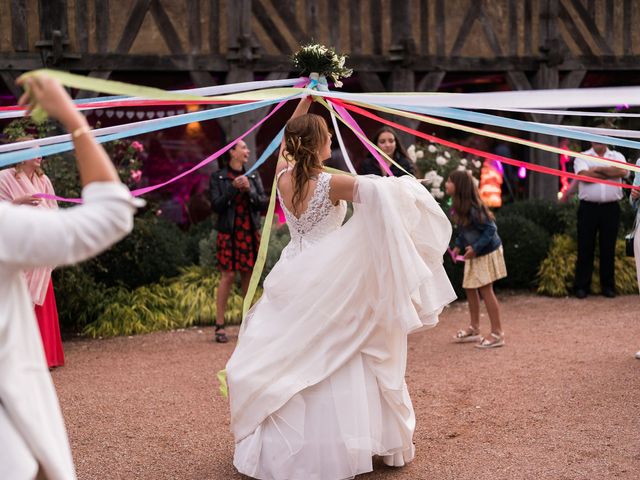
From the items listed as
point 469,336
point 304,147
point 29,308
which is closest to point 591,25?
point 469,336

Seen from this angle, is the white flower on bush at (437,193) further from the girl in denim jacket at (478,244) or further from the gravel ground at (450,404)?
the girl in denim jacket at (478,244)

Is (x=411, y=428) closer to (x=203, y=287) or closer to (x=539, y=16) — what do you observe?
(x=203, y=287)

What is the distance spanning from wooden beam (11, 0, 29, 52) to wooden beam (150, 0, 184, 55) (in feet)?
5.49

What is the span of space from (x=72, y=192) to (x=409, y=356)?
3.96 metres

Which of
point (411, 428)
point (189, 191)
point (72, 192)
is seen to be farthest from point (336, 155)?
point (411, 428)

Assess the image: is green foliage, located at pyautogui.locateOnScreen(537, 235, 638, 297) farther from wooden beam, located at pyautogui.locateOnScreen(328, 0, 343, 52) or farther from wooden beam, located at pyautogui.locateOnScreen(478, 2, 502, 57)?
wooden beam, located at pyautogui.locateOnScreen(328, 0, 343, 52)

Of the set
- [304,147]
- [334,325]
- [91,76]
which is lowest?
[334,325]

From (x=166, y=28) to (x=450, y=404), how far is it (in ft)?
24.5

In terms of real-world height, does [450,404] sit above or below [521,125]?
below

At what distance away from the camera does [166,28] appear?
36.9 feet

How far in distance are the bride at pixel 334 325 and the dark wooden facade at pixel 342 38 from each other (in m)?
7.25

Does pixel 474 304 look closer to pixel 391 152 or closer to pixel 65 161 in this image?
pixel 391 152

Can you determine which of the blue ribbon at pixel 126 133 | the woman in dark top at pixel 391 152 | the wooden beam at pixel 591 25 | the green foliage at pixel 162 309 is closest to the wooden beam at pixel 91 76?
the green foliage at pixel 162 309

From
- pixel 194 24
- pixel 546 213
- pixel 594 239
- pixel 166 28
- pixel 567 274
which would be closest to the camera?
pixel 594 239
